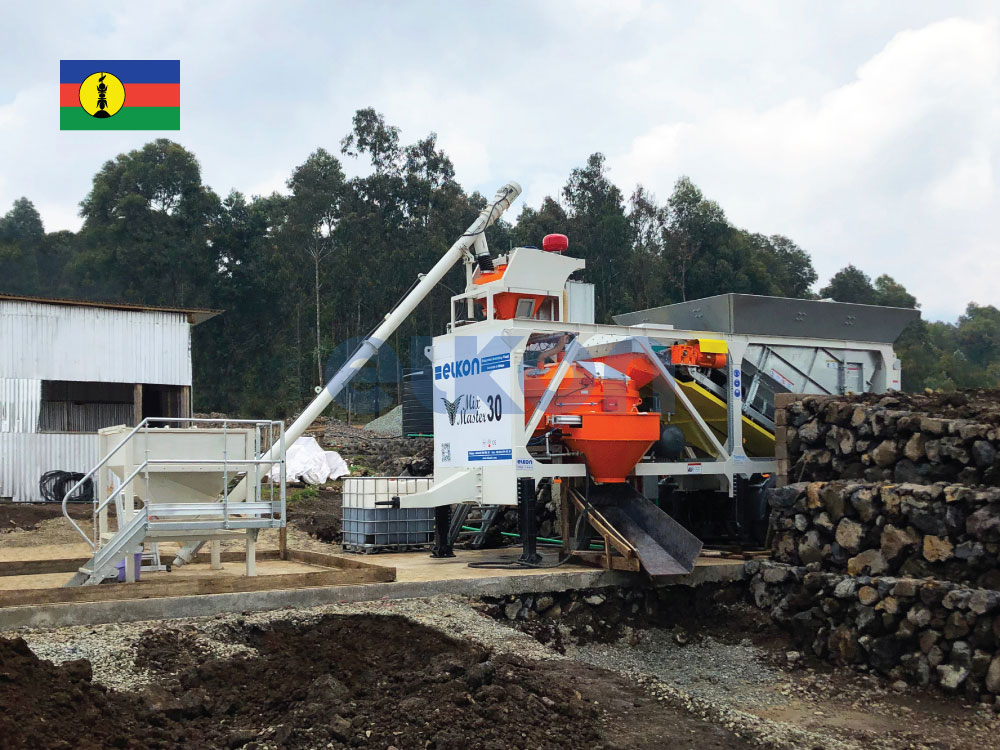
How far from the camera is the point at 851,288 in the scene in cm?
5722

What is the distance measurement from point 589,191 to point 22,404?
32.5 m

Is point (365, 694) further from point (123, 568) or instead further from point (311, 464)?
point (311, 464)

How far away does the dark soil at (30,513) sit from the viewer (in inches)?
795

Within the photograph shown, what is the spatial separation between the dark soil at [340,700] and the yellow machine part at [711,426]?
17.4 feet

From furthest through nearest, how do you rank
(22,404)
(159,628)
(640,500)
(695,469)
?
(22,404) < (695,469) < (640,500) < (159,628)

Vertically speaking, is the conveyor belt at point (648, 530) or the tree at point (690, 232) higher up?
the tree at point (690, 232)

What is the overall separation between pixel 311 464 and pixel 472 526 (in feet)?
42.8

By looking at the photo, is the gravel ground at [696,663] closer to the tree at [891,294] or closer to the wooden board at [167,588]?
the wooden board at [167,588]

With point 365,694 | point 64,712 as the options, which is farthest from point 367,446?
point 64,712

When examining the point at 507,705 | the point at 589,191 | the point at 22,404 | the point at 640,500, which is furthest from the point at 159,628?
the point at 589,191

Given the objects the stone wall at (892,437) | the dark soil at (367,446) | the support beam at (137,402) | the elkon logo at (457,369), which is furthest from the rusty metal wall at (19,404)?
the stone wall at (892,437)

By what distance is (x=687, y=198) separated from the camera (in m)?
50.9

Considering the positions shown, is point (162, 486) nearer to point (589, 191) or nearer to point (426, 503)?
point (426, 503)

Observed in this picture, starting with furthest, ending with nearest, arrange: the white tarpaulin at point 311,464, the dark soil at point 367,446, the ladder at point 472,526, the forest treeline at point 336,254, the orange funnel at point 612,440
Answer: the forest treeline at point 336,254 < the dark soil at point 367,446 < the white tarpaulin at point 311,464 < the ladder at point 472,526 < the orange funnel at point 612,440
